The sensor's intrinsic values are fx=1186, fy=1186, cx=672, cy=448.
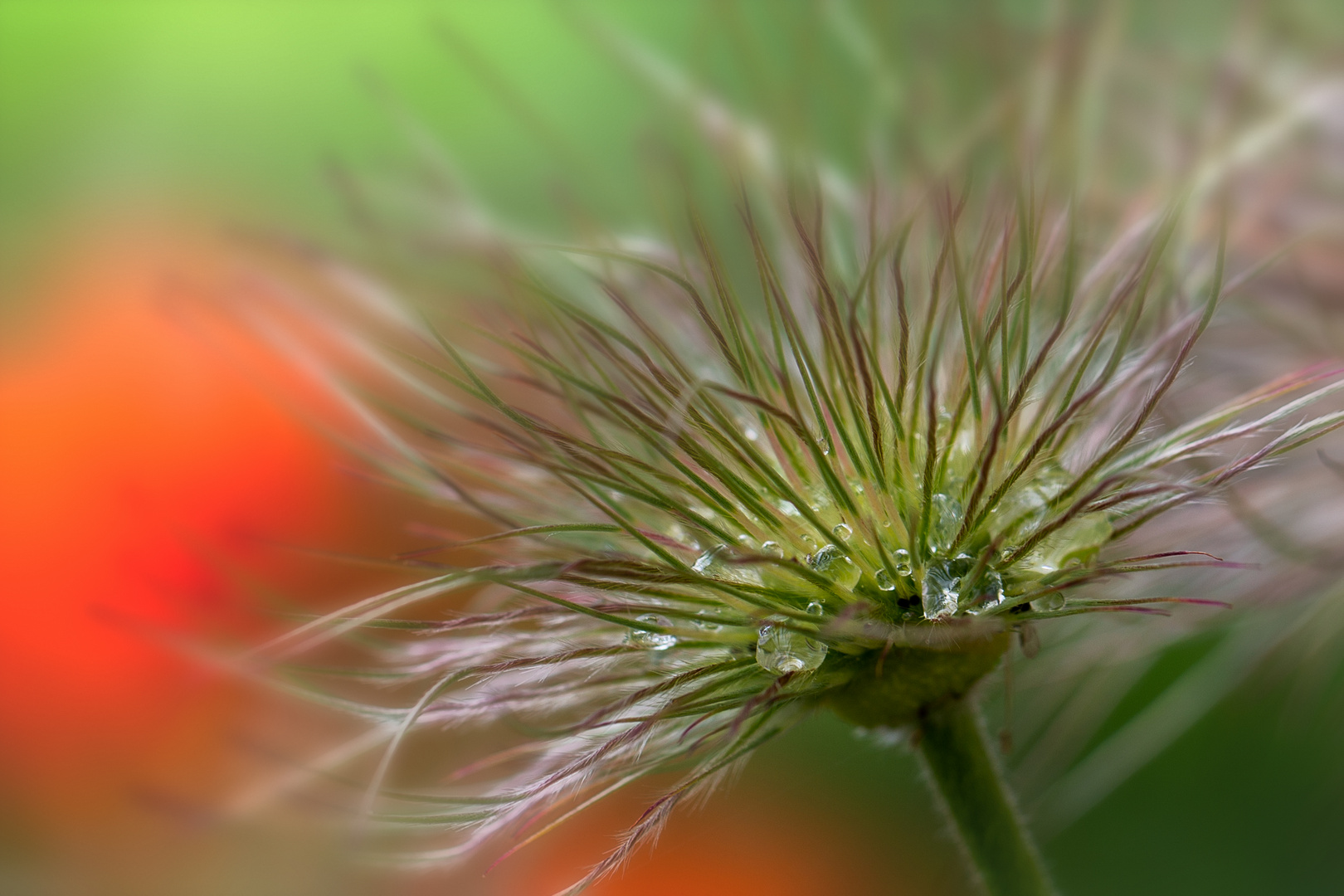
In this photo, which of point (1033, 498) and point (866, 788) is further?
point (866, 788)

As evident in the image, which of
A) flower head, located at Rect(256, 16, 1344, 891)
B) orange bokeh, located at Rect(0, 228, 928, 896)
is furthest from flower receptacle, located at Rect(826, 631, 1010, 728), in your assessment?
orange bokeh, located at Rect(0, 228, 928, 896)

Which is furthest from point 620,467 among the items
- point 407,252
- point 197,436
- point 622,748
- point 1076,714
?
point 197,436

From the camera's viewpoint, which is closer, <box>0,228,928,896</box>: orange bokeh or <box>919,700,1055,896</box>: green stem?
<box>919,700,1055,896</box>: green stem

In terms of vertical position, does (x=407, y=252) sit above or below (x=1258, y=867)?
above

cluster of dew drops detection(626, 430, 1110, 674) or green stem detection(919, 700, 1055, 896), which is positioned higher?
cluster of dew drops detection(626, 430, 1110, 674)

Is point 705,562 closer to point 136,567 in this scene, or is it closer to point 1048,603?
point 1048,603

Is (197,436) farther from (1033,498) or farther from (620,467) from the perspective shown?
(1033,498)

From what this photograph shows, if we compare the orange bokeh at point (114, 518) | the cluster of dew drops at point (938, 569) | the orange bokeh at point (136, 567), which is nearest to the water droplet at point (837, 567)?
the cluster of dew drops at point (938, 569)

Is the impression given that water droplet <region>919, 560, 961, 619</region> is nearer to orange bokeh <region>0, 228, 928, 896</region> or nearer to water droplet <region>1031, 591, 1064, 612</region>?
water droplet <region>1031, 591, 1064, 612</region>
